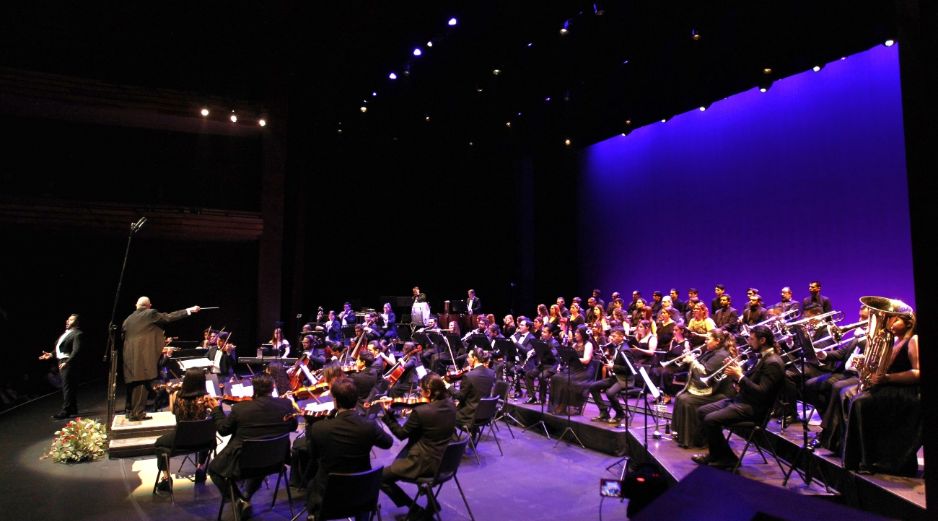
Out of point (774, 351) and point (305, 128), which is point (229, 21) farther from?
point (774, 351)

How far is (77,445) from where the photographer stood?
8.09 m

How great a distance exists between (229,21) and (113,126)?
174 inches

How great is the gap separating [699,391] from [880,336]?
234cm

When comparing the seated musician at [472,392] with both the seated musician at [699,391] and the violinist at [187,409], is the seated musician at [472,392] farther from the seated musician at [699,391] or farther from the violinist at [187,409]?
the violinist at [187,409]

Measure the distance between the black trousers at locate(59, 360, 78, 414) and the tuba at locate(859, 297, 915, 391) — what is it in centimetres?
1156

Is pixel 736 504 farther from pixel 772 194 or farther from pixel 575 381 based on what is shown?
pixel 772 194

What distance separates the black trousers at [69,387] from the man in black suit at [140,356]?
7.26ft

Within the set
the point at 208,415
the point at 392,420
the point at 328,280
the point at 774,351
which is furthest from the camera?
the point at 328,280

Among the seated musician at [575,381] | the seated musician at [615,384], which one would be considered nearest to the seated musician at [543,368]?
the seated musician at [575,381]

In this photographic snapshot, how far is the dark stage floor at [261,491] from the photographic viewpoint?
6211 millimetres

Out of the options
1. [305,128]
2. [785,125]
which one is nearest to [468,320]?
[305,128]

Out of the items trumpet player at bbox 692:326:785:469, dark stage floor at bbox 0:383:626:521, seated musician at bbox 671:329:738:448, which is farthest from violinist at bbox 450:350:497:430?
trumpet player at bbox 692:326:785:469

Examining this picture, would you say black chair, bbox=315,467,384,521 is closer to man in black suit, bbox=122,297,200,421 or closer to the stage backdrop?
man in black suit, bbox=122,297,200,421

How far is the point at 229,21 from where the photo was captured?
15.6 meters
